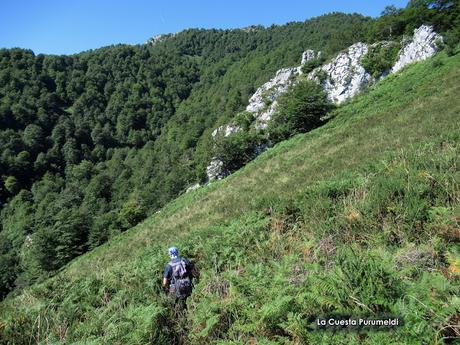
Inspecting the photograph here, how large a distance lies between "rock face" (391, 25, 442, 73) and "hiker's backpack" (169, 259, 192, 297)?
1840 inches

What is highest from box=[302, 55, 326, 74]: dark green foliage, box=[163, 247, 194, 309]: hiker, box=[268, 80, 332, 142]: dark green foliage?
box=[302, 55, 326, 74]: dark green foliage

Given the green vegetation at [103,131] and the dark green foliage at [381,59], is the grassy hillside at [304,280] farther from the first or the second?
the green vegetation at [103,131]

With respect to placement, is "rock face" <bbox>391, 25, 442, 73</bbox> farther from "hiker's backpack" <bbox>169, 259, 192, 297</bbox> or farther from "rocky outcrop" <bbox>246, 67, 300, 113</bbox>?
"hiker's backpack" <bbox>169, 259, 192, 297</bbox>

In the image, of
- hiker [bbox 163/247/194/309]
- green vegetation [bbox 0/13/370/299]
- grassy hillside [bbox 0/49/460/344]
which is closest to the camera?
grassy hillside [bbox 0/49/460/344]

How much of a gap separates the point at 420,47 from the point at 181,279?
167ft

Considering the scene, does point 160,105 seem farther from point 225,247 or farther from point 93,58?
point 225,247

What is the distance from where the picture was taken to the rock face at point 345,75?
5644 cm

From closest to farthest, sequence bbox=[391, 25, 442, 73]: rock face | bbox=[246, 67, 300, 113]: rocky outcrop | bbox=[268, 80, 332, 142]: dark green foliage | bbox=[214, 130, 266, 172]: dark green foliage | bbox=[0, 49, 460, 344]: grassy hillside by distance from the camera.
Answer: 1. bbox=[0, 49, 460, 344]: grassy hillside
2. bbox=[268, 80, 332, 142]: dark green foliage
3. bbox=[391, 25, 442, 73]: rock face
4. bbox=[214, 130, 266, 172]: dark green foliage
5. bbox=[246, 67, 300, 113]: rocky outcrop

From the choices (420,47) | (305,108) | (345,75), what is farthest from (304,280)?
(345,75)

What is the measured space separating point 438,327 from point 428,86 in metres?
31.5

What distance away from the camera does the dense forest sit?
77562 millimetres

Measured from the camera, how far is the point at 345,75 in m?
59.8

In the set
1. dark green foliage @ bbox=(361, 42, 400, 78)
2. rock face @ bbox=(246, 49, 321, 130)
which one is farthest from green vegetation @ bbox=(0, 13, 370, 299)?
dark green foliage @ bbox=(361, 42, 400, 78)

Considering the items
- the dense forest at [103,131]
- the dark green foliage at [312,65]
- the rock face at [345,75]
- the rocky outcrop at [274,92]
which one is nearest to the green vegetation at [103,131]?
the dense forest at [103,131]
